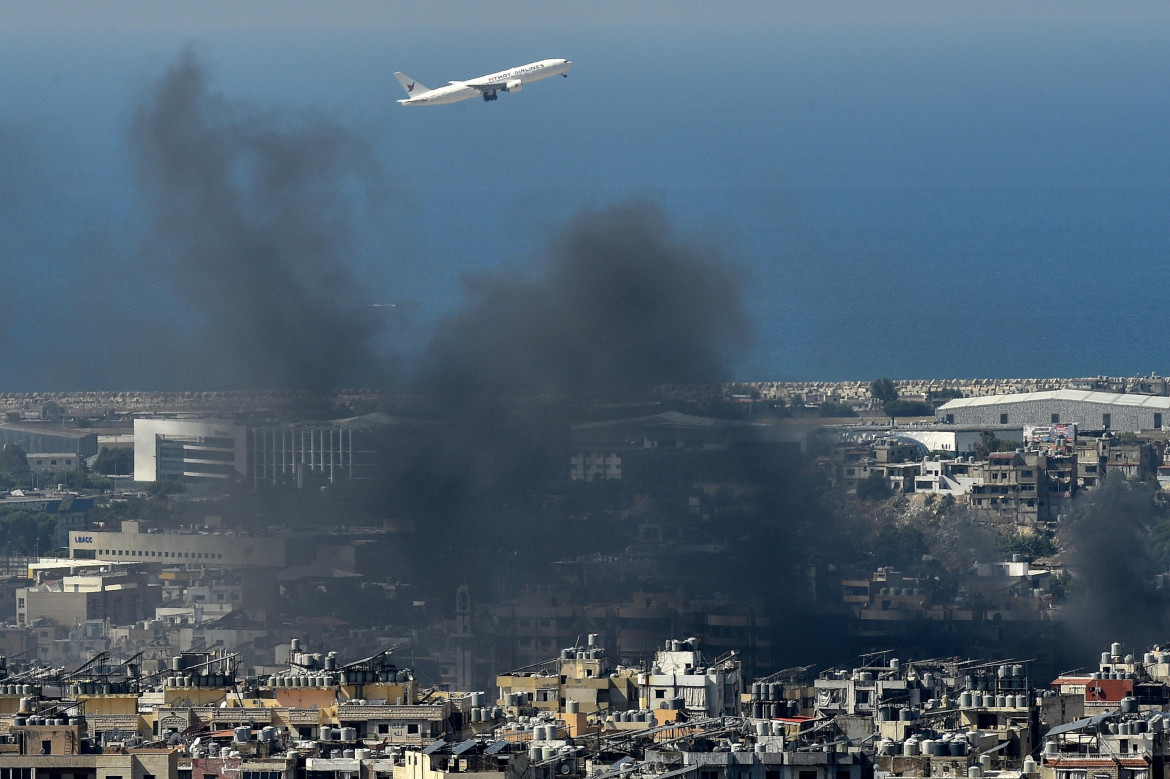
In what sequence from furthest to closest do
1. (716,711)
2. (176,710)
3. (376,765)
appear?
(716,711)
(176,710)
(376,765)

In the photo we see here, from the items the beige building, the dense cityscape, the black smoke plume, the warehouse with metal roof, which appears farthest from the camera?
the warehouse with metal roof

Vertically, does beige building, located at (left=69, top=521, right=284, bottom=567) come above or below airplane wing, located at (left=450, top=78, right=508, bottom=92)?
below

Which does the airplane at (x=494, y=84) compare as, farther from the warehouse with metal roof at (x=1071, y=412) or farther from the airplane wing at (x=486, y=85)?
the warehouse with metal roof at (x=1071, y=412)

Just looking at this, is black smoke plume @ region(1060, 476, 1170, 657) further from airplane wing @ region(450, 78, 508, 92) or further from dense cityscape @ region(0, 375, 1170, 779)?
airplane wing @ region(450, 78, 508, 92)

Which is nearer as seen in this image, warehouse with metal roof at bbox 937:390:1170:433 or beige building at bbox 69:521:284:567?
beige building at bbox 69:521:284:567

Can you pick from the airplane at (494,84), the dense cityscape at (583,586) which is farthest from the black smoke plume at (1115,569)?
the airplane at (494,84)

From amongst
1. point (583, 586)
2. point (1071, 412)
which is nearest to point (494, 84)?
point (583, 586)

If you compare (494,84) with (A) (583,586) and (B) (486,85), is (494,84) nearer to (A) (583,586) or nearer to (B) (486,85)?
(B) (486,85)

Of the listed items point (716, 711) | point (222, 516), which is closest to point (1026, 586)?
point (222, 516)

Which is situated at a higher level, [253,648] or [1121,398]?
[1121,398]

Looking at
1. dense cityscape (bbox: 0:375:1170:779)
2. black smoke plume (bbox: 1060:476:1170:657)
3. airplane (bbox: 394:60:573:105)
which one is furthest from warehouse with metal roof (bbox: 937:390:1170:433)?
airplane (bbox: 394:60:573:105)

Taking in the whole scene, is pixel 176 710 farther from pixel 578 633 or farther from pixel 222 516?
pixel 222 516
